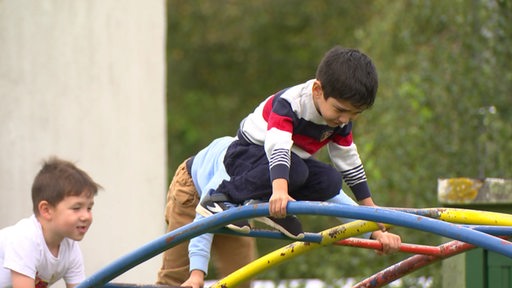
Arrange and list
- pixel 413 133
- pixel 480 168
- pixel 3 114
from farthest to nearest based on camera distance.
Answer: pixel 413 133 < pixel 480 168 < pixel 3 114

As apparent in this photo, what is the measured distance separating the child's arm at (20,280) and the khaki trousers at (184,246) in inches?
19.0

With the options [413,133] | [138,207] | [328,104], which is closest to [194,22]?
[413,133]

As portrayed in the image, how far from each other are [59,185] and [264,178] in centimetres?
107

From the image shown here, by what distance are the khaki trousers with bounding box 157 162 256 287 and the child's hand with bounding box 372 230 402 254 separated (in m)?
0.70

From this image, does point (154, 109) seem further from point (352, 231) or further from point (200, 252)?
point (352, 231)

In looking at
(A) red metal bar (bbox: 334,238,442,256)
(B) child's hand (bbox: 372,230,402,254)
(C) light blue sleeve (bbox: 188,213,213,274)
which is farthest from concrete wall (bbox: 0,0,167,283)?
(B) child's hand (bbox: 372,230,402,254)

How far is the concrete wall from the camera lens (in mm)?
5703

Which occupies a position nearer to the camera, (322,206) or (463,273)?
(322,206)

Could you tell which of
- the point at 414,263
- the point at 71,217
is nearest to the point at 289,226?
the point at 414,263

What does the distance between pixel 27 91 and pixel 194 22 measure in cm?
1091

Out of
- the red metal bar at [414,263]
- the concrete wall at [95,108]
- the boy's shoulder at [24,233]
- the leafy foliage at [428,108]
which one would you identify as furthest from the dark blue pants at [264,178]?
the leafy foliage at [428,108]

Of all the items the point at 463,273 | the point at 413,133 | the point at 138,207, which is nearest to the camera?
the point at 463,273

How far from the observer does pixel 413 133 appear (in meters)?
8.09

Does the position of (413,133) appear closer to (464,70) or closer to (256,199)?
(464,70)
